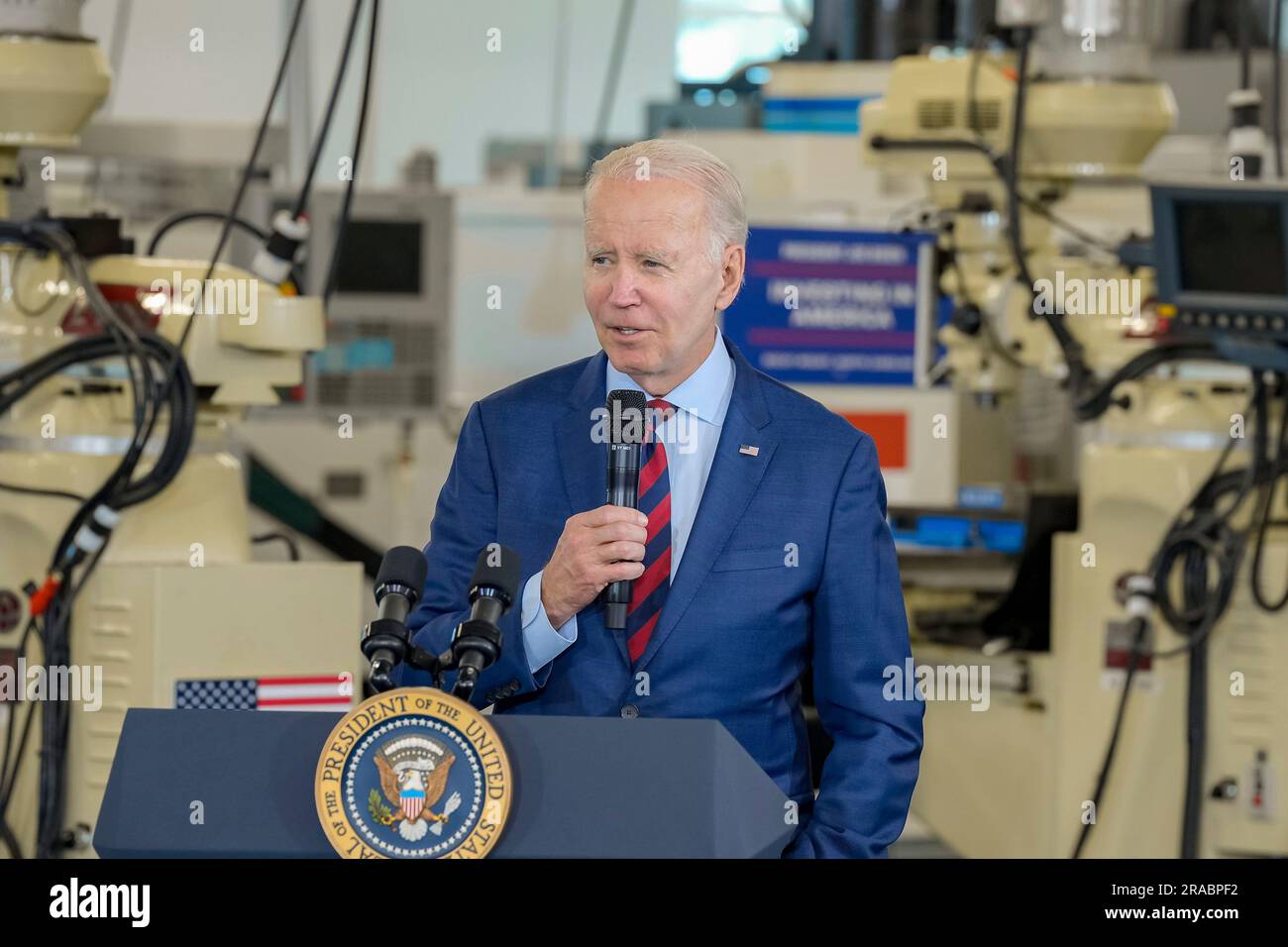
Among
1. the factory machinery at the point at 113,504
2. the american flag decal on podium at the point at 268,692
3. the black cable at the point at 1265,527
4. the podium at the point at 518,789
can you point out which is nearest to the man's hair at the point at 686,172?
the podium at the point at 518,789

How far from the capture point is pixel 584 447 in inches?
86.7

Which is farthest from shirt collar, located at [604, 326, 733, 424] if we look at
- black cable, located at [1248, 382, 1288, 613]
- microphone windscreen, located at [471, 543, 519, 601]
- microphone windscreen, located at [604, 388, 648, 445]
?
black cable, located at [1248, 382, 1288, 613]

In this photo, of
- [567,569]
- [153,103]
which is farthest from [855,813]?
[153,103]

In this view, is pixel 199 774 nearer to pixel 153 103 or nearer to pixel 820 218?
pixel 820 218

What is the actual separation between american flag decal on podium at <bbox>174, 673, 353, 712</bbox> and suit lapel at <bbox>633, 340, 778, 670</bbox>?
1.44 metres

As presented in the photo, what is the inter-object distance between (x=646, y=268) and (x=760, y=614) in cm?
38

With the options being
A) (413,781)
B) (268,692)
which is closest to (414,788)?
(413,781)

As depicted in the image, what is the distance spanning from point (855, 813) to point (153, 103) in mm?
6096

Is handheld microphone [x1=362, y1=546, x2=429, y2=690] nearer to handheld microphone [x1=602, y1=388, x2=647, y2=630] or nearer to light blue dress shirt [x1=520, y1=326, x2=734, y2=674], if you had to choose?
handheld microphone [x1=602, y1=388, x2=647, y2=630]

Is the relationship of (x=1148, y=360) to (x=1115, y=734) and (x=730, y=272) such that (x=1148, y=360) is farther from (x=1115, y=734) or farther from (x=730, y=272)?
(x=730, y=272)

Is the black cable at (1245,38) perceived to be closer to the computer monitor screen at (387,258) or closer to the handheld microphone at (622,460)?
the computer monitor screen at (387,258)

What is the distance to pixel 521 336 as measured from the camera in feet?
22.2

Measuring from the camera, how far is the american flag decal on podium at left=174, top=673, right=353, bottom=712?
3457mm

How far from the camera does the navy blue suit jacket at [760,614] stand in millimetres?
2102
